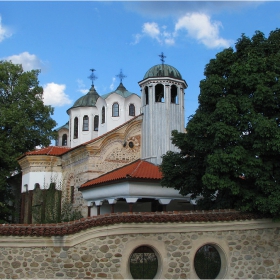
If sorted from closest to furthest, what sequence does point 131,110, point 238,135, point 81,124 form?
point 238,135 → point 131,110 → point 81,124

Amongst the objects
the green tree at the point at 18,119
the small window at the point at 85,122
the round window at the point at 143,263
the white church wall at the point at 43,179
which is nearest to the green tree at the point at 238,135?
the round window at the point at 143,263

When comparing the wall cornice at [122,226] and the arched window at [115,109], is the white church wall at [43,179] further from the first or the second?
the wall cornice at [122,226]

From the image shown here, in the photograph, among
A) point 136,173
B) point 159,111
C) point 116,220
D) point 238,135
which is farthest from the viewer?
point 159,111

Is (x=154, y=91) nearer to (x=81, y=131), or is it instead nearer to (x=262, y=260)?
(x=81, y=131)

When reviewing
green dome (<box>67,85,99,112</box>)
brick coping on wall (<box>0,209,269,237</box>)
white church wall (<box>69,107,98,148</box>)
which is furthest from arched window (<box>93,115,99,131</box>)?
brick coping on wall (<box>0,209,269,237</box>)

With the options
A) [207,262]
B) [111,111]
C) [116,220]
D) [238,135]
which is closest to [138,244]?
[116,220]

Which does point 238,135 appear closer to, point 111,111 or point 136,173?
point 136,173

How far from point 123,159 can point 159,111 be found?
3.33 meters

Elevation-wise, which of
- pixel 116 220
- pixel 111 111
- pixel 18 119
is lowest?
pixel 116 220

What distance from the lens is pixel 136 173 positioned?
1806 centimetres

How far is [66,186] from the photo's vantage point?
24375mm

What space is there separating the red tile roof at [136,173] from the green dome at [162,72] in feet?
15.4

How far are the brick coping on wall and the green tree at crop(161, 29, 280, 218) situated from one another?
0.59 m

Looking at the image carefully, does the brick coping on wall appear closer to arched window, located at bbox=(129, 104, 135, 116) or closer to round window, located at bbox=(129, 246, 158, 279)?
round window, located at bbox=(129, 246, 158, 279)
